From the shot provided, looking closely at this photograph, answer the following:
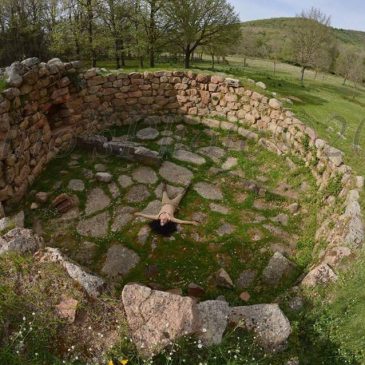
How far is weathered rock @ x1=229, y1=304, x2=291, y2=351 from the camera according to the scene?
3486 millimetres

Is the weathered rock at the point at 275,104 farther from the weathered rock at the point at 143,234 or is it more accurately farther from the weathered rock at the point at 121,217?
the weathered rock at the point at 143,234

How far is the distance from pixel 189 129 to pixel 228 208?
3608mm

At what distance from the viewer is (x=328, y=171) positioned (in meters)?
6.93

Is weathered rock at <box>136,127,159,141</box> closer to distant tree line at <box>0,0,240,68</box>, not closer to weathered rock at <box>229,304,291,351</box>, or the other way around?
weathered rock at <box>229,304,291,351</box>

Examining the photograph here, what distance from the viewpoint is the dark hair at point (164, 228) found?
6223 millimetres

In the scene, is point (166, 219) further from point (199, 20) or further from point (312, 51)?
point (312, 51)

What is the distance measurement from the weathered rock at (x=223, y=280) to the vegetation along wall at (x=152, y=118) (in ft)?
3.70

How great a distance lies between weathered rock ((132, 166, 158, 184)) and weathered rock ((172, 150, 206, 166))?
2.87ft

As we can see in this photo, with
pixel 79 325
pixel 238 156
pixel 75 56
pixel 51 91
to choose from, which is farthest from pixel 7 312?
pixel 75 56

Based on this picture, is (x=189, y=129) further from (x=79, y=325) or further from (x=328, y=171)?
(x=79, y=325)

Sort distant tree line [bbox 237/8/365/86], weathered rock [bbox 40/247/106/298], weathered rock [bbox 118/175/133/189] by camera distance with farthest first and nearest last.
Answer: distant tree line [bbox 237/8/365/86]
weathered rock [bbox 118/175/133/189]
weathered rock [bbox 40/247/106/298]

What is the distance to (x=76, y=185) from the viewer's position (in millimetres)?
7316

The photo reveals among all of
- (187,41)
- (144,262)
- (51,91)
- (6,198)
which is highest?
(187,41)

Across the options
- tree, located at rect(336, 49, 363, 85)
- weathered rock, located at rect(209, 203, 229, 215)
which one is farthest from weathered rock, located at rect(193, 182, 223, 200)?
tree, located at rect(336, 49, 363, 85)
